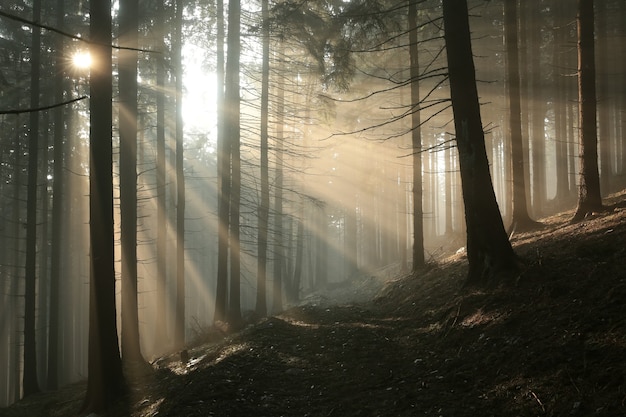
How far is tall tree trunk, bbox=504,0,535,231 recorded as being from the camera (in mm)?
13281

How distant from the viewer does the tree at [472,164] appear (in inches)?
315

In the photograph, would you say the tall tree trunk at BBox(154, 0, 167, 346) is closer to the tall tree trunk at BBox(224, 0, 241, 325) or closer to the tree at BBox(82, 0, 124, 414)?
the tall tree trunk at BBox(224, 0, 241, 325)

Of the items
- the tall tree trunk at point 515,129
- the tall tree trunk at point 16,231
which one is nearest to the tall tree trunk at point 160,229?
the tall tree trunk at point 16,231

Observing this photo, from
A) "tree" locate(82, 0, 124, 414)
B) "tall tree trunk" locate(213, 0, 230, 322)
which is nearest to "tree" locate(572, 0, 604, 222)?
"tall tree trunk" locate(213, 0, 230, 322)

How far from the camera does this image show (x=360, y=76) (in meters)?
23.4

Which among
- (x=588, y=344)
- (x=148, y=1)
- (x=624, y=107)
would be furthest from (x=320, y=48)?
(x=624, y=107)

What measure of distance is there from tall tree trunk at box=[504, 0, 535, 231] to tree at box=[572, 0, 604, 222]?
1.99 meters

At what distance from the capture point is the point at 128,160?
38.7 feet

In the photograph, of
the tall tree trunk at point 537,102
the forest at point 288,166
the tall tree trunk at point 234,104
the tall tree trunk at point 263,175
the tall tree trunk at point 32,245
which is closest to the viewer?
A: the forest at point 288,166

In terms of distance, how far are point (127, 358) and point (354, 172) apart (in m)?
23.7

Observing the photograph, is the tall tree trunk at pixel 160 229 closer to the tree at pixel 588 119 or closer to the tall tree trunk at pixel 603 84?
the tree at pixel 588 119

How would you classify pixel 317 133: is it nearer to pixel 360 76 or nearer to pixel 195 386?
pixel 360 76

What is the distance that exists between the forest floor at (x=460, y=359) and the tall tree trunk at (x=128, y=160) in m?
2.09

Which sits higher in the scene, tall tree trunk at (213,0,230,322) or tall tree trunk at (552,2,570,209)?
tall tree trunk at (552,2,570,209)
